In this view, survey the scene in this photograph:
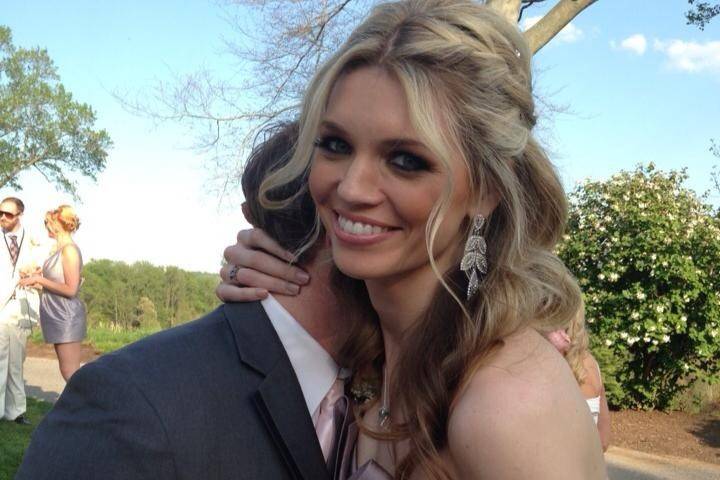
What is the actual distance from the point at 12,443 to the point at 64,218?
2.15 m

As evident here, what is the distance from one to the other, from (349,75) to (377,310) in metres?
0.70

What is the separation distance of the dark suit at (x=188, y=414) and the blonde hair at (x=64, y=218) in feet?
19.3

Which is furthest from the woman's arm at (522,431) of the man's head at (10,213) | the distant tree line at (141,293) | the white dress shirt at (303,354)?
the distant tree line at (141,293)

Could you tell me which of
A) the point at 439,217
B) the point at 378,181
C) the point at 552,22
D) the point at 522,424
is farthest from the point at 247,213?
the point at 552,22

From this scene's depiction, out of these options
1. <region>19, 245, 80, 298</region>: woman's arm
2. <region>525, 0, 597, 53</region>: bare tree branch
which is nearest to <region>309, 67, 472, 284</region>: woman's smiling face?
<region>19, 245, 80, 298</region>: woman's arm

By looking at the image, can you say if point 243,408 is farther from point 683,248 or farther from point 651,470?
point 683,248

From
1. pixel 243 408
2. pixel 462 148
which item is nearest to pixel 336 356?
pixel 243 408

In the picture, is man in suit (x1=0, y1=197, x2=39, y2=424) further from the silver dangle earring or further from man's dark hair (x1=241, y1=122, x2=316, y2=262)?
the silver dangle earring

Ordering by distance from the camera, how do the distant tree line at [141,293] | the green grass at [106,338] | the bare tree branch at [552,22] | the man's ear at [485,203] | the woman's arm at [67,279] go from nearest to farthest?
1. the man's ear at [485,203]
2. the woman's arm at [67,279]
3. the bare tree branch at [552,22]
4. the green grass at [106,338]
5. the distant tree line at [141,293]

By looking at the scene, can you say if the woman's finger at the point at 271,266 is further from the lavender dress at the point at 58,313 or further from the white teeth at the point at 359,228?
the lavender dress at the point at 58,313

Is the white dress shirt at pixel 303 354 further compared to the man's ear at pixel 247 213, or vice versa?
the man's ear at pixel 247 213

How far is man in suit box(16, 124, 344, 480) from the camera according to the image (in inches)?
58.6

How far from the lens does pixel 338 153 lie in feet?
6.45

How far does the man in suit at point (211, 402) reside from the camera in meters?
1.49
